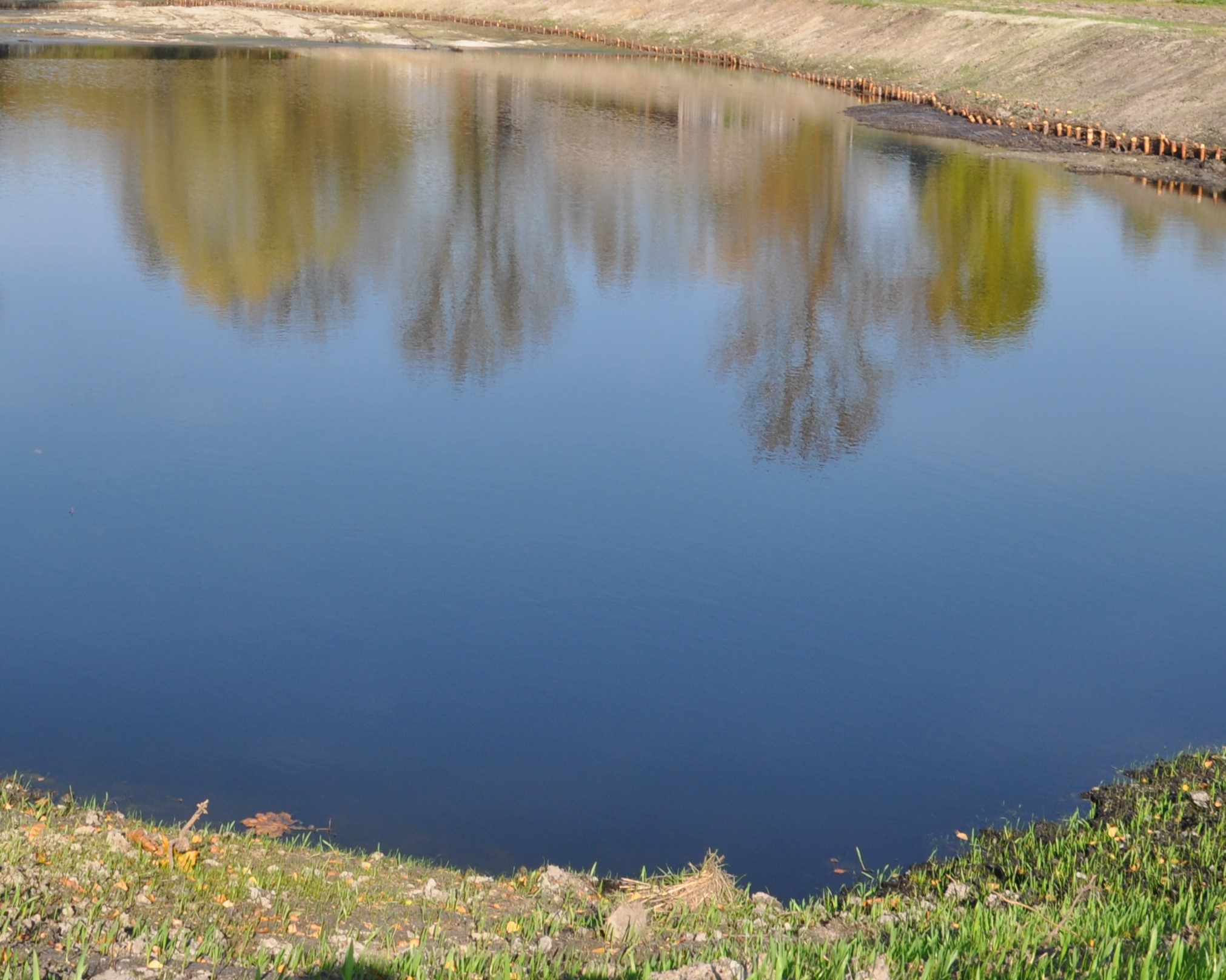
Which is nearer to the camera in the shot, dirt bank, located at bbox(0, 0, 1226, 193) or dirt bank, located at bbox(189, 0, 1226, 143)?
dirt bank, located at bbox(0, 0, 1226, 193)

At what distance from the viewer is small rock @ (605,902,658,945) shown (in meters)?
6.93

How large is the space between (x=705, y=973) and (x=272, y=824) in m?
4.34

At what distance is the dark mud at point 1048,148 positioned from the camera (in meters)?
34.8

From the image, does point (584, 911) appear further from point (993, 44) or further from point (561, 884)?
point (993, 44)

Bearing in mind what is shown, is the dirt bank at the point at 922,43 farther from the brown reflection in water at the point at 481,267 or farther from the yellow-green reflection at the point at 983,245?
the brown reflection in water at the point at 481,267

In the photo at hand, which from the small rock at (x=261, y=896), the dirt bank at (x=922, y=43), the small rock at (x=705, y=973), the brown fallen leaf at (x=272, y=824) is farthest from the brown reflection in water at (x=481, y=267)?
the dirt bank at (x=922, y=43)

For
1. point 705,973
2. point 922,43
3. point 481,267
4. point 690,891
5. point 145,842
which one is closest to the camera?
point 705,973

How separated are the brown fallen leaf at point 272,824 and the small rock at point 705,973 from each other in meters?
4.04

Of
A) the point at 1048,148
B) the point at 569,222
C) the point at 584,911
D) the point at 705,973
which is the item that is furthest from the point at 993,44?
the point at 705,973

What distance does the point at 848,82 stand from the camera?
5353 cm

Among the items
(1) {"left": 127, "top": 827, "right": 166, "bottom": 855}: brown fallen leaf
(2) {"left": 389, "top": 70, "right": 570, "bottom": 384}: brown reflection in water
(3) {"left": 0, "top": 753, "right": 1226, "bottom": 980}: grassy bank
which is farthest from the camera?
(2) {"left": 389, "top": 70, "right": 570, "bottom": 384}: brown reflection in water

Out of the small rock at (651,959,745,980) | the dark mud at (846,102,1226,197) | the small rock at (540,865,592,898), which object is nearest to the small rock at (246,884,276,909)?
the small rock at (540,865,592,898)

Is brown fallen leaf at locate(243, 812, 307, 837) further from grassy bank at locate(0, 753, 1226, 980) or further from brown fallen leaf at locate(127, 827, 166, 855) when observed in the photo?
brown fallen leaf at locate(127, 827, 166, 855)

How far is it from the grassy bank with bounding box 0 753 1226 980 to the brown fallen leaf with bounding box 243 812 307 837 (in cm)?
23
